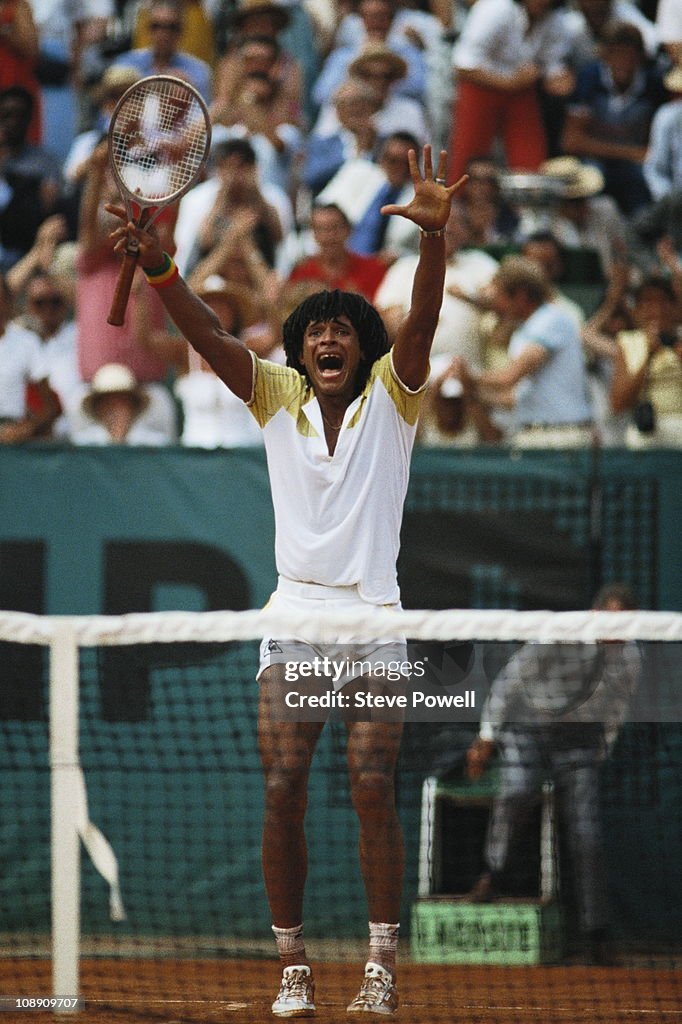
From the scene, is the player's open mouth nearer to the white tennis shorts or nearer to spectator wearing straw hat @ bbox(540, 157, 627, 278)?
the white tennis shorts

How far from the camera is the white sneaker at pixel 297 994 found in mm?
5250

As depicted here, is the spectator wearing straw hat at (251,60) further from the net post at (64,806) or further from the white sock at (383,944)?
the white sock at (383,944)

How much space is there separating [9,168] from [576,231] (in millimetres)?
3925

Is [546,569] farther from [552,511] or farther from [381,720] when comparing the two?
[381,720]

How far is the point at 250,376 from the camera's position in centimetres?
551

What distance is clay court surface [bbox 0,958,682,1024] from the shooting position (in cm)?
571

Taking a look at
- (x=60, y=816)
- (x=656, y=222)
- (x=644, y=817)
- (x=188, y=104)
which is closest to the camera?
(x=60, y=816)

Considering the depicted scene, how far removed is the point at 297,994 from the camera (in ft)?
17.2

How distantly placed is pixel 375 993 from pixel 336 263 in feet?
18.3

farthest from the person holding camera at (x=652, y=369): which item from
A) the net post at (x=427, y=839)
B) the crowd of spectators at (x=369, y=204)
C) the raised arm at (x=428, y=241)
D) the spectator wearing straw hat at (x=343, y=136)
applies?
the raised arm at (x=428, y=241)

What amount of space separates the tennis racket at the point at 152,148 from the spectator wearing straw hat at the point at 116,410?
8.76 feet

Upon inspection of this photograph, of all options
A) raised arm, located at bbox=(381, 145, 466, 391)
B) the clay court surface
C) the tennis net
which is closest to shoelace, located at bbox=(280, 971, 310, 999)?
the clay court surface

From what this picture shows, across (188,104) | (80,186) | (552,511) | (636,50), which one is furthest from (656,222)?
(188,104)

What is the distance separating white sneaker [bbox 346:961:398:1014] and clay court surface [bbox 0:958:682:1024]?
9 centimetres
